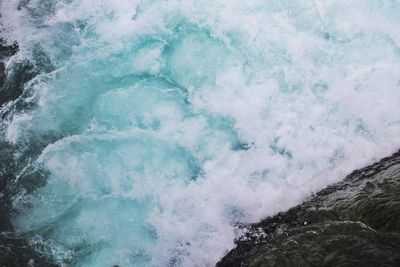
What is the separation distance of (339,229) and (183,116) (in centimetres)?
412

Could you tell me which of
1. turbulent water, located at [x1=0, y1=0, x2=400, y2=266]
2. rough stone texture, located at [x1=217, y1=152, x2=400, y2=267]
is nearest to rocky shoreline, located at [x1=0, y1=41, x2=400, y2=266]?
rough stone texture, located at [x1=217, y1=152, x2=400, y2=267]

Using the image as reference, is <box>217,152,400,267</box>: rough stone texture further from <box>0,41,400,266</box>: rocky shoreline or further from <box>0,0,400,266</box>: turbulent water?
<box>0,0,400,266</box>: turbulent water

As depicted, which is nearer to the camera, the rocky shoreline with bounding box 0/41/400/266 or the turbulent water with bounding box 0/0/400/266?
the rocky shoreline with bounding box 0/41/400/266

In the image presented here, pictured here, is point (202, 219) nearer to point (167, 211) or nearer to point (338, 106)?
point (167, 211)

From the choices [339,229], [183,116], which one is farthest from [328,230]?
[183,116]

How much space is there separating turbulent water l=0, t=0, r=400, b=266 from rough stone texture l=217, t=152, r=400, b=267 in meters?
0.46

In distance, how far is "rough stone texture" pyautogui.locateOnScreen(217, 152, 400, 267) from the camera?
5.01m

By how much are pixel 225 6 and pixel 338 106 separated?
3.70 m

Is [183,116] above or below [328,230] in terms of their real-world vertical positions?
above

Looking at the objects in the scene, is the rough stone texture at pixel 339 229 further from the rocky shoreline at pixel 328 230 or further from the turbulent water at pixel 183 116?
the turbulent water at pixel 183 116

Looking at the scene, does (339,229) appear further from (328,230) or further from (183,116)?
(183,116)

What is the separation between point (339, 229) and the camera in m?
5.48

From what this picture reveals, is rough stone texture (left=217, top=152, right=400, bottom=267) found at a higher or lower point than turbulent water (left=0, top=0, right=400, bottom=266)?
lower

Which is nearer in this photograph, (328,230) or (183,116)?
(328,230)
